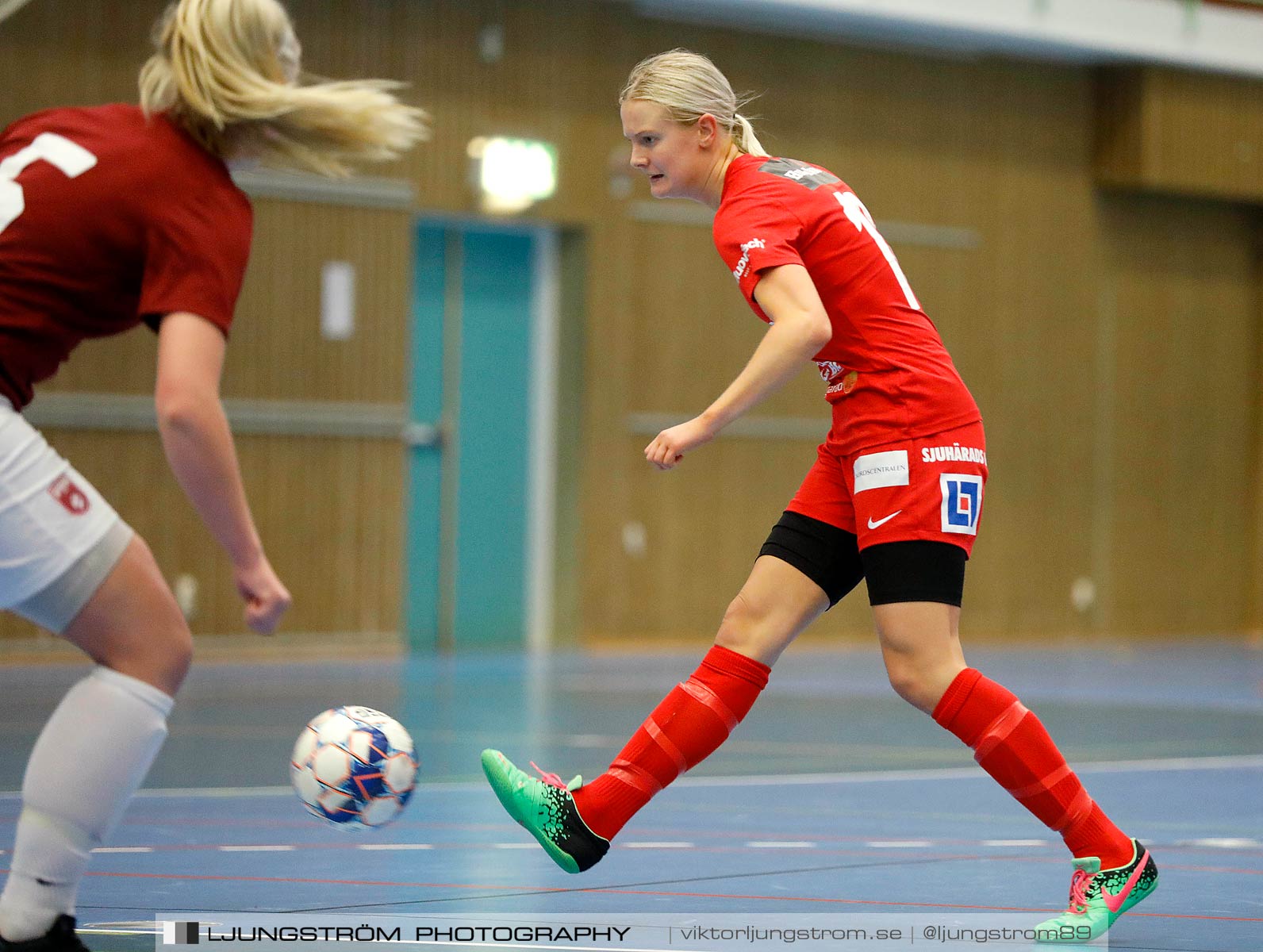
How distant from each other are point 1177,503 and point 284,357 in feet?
25.7

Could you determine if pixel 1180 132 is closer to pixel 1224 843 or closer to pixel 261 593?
pixel 1224 843

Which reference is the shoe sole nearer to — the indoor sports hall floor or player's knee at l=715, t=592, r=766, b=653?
the indoor sports hall floor

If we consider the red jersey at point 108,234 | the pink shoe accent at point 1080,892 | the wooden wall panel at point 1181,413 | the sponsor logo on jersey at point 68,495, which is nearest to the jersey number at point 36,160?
the red jersey at point 108,234

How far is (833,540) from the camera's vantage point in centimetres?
354

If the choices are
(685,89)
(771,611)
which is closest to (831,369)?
(771,611)

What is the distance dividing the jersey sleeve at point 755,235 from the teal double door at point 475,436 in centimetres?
794

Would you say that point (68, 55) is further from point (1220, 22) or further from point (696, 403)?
point (1220, 22)

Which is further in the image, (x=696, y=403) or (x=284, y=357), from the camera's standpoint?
(x=696, y=403)

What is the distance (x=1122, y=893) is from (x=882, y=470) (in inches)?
36.6

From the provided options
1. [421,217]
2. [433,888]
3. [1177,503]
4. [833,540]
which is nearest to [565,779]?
[433,888]

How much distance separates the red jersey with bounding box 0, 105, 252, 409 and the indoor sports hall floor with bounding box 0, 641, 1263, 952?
1.18m

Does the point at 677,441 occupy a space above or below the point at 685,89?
below

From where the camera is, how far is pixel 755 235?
329 cm

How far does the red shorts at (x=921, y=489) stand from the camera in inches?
130
